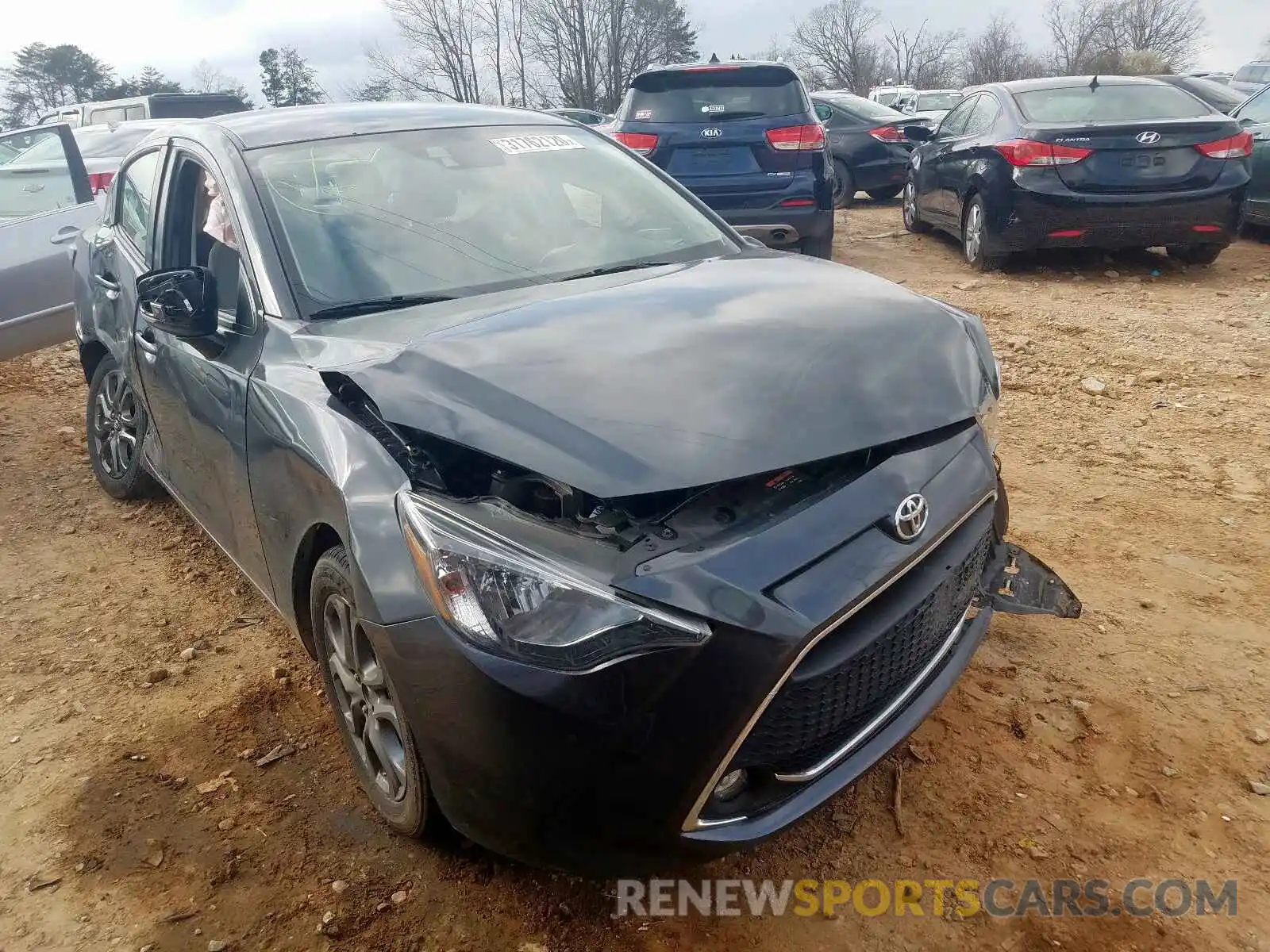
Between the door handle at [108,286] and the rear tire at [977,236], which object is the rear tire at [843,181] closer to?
the rear tire at [977,236]

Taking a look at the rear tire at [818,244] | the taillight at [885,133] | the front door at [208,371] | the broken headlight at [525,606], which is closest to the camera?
the broken headlight at [525,606]

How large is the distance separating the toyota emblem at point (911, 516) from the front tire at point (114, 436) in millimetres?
3411

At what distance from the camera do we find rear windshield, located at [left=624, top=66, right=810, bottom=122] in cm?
769

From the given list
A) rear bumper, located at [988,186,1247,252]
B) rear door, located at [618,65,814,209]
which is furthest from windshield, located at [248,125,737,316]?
rear bumper, located at [988,186,1247,252]

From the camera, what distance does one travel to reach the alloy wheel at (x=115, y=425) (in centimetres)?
430

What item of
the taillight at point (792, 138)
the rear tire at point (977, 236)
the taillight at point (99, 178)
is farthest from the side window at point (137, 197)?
the rear tire at point (977, 236)

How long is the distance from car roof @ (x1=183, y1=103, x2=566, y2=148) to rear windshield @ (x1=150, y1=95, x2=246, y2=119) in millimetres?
11121

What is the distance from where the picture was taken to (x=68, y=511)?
466 centimetres

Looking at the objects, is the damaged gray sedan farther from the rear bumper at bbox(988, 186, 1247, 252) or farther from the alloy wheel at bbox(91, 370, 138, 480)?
the rear bumper at bbox(988, 186, 1247, 252)

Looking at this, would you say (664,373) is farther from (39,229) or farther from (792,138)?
(792,138)

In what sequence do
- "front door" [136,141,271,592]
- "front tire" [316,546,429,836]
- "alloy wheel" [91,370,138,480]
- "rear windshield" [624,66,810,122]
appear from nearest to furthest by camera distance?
"front tire" [316,546,429,836] → "front door" [136,141,271,592] → "alloy wheel" [91,370,138,480] → "rear windshield" [624,66,810,122]

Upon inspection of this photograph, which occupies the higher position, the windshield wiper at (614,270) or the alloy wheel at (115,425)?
the windshield wiper at (614,270)

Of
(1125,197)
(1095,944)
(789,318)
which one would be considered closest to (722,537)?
(789,318)

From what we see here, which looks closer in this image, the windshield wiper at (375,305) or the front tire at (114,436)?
the windshield wiper at (375,305)
